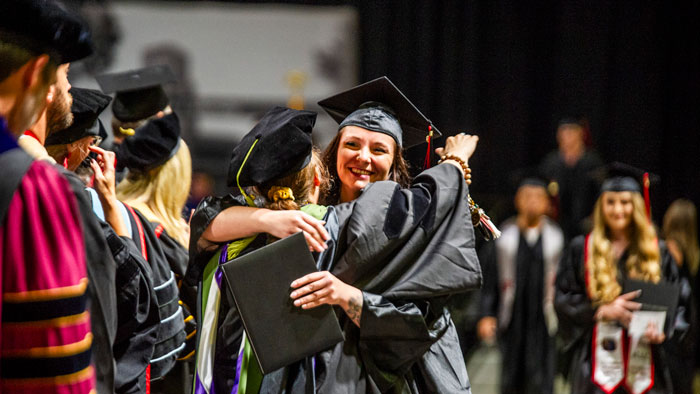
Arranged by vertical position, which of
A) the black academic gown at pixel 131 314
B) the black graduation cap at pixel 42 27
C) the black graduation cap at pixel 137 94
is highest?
the black graduation cap at pixel 42 27

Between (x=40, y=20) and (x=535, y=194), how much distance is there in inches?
241

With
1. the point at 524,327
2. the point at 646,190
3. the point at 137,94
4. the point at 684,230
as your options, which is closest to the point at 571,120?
the point at 684,230

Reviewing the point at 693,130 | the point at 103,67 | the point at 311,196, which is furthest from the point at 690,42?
the point at 311,196

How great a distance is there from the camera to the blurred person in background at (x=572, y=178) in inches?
321

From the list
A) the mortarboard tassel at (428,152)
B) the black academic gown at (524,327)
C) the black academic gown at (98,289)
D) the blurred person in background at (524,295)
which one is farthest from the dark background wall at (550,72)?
A: the black academic gown at (98,289)

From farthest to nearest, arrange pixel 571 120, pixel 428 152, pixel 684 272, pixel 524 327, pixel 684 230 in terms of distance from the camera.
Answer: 1. pixel 571 120
2. pixel 524 327
3. pixel 684 230
4. pixel 684 272
5. pixel 428 152

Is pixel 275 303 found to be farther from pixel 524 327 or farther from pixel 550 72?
pixel 550 72

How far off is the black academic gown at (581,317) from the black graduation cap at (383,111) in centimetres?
255

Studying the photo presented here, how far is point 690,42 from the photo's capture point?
9.00 meters

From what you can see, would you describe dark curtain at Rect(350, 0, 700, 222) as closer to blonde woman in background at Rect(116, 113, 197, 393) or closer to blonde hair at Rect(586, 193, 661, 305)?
blonde hair at Rect(586, 193, 661, 305)

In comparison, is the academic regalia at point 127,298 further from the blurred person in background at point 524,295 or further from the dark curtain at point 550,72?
the dark curtain at point 550,72

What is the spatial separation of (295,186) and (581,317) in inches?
124

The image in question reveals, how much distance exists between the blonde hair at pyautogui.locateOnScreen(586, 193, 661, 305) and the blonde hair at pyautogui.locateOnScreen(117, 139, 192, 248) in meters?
2.83

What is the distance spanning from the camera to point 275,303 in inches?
81.0
